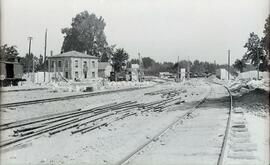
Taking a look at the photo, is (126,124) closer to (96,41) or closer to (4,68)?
(4,68)

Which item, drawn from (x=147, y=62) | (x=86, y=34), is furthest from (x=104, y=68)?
(x=147, y=62)

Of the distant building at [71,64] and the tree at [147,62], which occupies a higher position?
the tree at [147,62]

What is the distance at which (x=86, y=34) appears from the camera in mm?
95938

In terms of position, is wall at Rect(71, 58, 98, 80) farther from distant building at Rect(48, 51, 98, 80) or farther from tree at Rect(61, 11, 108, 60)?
tree at Rect(61, 11, 108, 60)

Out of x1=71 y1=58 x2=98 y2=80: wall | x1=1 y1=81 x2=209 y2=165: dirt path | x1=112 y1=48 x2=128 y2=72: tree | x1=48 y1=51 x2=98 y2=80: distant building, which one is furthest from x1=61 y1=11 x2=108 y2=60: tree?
x1=1 y1=81 x2=209 y2=165: dirt path

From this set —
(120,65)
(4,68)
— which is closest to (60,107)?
(4,68)

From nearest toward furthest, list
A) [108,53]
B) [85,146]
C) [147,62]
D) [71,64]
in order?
[85,146]
[71,64]
[108,53]
[147,62]

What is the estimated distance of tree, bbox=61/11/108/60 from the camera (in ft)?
309

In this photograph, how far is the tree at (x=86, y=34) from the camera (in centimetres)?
9406

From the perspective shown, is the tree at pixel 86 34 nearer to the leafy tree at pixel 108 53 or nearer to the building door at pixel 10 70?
the leafy tree at pixel 108 53

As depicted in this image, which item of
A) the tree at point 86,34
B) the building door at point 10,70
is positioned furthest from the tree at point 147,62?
the building door at point 10,70

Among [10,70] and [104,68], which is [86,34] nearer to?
[104,68]

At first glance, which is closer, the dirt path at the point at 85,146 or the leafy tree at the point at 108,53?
the dirt path at the point at 85,146

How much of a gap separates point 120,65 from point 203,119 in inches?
2471
